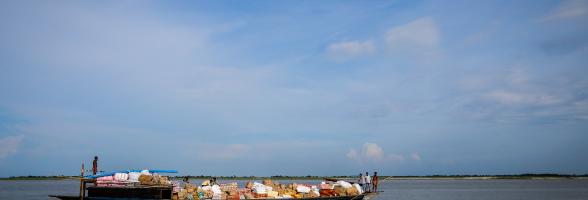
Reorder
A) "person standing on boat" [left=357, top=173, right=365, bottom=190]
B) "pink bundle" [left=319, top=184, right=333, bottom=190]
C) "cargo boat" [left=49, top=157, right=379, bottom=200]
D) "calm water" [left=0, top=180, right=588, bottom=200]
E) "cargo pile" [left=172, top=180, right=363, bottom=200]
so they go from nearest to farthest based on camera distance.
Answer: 1. "cargo boat" [left=49, top=157, right=379, bottom=200]
2. "cargo pile" [left=172, top=180, right=363, bottom=200]
3. "pink bundle" [left=319, top=184, right=333, bottom=190]
4. "person standing on boat" [left=357, top=173, right=365, bottom=190]
5. "calm water" [left=0, top=180, right=588, bottom=200]

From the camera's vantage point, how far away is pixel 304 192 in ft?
76.4

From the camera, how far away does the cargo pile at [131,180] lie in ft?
66.3

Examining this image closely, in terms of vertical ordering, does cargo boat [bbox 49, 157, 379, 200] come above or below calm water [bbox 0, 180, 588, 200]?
above

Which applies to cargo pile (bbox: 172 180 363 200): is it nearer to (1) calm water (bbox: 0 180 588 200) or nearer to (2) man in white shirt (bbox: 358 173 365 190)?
(2) man in white shirt (bbox: 358 173 365 190)

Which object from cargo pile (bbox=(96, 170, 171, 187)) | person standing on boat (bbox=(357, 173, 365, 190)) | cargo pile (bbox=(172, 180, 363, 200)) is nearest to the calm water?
person standing on boat (bbox=(357, 173, 365, 190))

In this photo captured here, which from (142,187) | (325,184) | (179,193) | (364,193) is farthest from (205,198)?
(364,193)

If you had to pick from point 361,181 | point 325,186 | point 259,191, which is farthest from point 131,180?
point 361,181

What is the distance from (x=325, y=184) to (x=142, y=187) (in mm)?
8535

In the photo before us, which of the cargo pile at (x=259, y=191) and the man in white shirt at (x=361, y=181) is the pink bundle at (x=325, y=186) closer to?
the cargo pile at (x=259, y=191)

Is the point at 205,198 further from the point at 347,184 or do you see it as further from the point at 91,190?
the point at 347,184

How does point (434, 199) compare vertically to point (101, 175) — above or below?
below

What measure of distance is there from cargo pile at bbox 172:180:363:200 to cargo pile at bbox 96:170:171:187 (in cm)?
77

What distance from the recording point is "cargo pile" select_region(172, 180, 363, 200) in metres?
21.1

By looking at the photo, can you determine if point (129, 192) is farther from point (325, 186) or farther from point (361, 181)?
point (361, 181)
